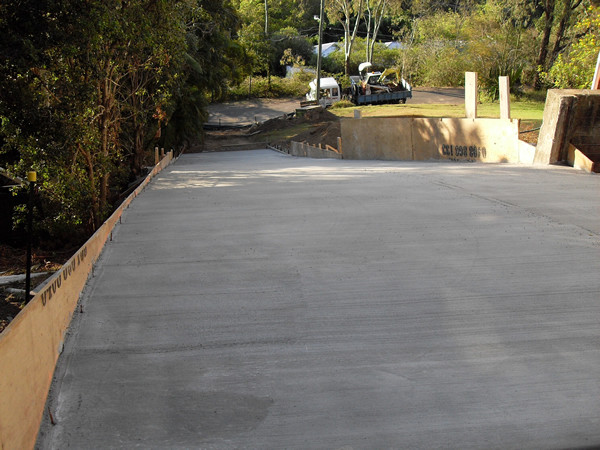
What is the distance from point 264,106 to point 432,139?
141 feet

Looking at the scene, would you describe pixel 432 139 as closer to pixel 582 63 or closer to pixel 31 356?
pixel 582 63

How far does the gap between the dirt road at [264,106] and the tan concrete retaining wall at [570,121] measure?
3189 cm

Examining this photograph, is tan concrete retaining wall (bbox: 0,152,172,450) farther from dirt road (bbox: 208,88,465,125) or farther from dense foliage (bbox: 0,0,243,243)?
dirt road (bbox: 208,88,465,125)

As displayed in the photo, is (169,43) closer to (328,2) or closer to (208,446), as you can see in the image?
(208,446)

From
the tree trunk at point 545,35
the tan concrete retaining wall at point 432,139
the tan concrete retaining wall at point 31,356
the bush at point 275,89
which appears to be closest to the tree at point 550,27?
the tree trunk at point 545,35

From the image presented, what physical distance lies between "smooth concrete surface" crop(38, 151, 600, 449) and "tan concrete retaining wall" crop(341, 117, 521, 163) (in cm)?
974

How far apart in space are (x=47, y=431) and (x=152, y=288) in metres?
2.67

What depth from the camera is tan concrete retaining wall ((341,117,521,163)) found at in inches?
770

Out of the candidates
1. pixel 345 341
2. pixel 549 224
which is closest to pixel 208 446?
Result: pixel 345 341

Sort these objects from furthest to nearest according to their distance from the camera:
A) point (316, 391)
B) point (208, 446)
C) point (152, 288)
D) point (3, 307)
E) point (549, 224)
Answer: point (3, 307)
point (549, 224)
point (152, 288)
point (316, 391)
point (208, 446)

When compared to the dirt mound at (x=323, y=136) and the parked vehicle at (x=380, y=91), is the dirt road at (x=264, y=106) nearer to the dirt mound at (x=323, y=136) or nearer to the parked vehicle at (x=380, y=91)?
the parked vehicle at (x=380, y=91)

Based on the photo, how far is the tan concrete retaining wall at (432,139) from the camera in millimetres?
19547

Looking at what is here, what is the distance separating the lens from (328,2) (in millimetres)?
67500

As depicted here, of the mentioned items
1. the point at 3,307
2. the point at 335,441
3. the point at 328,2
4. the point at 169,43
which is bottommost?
the point at 3,307
